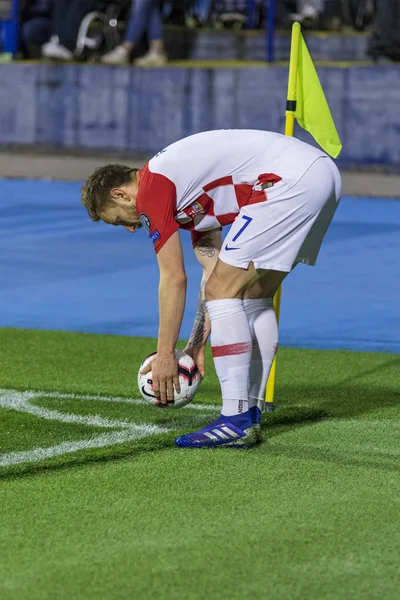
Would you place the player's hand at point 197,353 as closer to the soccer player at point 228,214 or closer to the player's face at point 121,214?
the soccer player at point 228,214

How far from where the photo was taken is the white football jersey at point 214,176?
554 centimetres

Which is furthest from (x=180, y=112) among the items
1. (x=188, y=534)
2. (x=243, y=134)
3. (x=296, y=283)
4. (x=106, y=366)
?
(x=188, y=534)

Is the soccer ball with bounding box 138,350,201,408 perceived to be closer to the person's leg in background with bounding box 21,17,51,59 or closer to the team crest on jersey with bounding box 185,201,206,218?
the team crest on jersey with bounding box 185,201,206,218

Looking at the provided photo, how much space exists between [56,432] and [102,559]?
192 centimetres

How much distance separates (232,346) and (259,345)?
316mm

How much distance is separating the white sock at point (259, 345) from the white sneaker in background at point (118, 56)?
1376 centimetres

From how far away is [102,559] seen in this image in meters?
4.22

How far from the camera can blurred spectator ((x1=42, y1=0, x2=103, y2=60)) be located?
64.4ft

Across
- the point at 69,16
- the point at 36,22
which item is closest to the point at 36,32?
the point at 36,22

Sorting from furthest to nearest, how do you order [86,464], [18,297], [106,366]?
1. [18,297]
2. [106,366]
3. [86,464]

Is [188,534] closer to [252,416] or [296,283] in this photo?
[252,416]

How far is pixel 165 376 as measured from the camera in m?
5.64

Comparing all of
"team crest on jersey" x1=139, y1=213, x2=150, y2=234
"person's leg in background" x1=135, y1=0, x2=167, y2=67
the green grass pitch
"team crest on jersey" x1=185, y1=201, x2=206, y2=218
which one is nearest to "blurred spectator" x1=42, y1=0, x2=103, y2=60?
"person's leg in background" x1=135, y1=0, x2=167, y2=67

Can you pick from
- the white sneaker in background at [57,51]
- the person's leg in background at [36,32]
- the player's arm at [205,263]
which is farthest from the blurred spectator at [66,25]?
the player's arm at [205,263]
